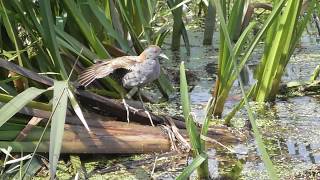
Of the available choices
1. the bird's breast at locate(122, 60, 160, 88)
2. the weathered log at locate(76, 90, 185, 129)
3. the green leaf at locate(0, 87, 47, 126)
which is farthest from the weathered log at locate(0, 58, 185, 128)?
the green leaf at locate(0, 87, 47, 126)

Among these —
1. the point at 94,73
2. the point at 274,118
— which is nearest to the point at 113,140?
the point at 94,73

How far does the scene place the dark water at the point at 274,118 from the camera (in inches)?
101

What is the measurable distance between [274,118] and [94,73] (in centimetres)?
91

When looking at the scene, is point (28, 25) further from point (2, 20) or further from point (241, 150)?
point (241, 150)

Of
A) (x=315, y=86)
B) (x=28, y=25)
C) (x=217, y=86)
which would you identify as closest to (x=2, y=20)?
(x=28, y=25)

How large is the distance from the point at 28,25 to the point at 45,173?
25.0 inches

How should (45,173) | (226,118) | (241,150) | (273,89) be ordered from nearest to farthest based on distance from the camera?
1. (45,173)
2. (241,150)
3. (226,118)
4. (273,89)

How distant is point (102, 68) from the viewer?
2.79m

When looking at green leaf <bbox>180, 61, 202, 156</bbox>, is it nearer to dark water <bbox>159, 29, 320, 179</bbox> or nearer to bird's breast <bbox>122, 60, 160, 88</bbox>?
dark water <bbox>159, 29, 320, 179</bbox>

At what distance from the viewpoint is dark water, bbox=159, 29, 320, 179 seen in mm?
2568

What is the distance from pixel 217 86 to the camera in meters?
A: 2.93

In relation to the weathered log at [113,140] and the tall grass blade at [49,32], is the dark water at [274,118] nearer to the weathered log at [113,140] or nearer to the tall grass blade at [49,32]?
the weathered log at [113,140]

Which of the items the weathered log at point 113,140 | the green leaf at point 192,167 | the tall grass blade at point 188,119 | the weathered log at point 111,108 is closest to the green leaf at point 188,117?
the tall grass blade at point 188,119

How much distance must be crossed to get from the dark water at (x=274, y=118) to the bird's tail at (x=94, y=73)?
538 millimetres
